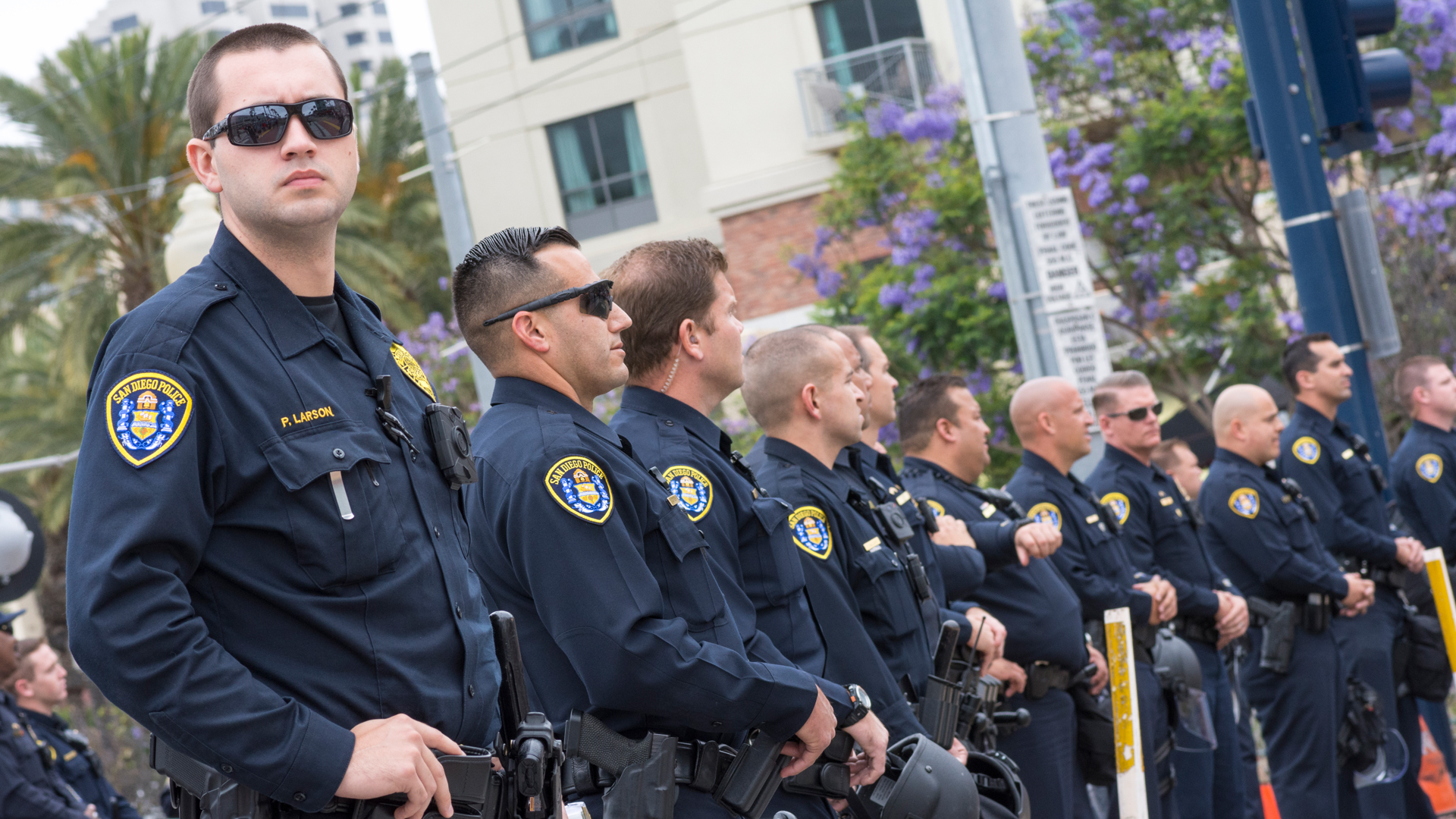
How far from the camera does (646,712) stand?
3312mm

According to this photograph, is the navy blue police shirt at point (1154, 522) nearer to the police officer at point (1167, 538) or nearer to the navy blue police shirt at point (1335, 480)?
the police officer at point (1167, 538)

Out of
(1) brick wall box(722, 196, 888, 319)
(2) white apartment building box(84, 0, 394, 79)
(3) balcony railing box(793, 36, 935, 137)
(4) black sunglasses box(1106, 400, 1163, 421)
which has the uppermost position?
(2) white apartment building box(84, 0, 394, 79)

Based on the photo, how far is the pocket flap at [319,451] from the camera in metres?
2.42

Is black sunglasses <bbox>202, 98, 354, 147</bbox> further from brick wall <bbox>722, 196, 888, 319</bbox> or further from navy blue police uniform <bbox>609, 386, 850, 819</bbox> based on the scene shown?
brick wall <bbox>722, 196, 888, 319</bbox>

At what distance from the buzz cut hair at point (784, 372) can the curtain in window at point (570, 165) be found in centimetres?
2191

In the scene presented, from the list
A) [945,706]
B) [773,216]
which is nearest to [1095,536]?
[945,706]

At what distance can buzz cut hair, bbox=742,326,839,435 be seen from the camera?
4.94 m

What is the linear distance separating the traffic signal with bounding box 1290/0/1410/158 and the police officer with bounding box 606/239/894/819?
18.1 ft

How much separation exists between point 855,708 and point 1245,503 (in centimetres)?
540

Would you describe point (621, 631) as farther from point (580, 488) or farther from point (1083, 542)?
point (1083, 542)

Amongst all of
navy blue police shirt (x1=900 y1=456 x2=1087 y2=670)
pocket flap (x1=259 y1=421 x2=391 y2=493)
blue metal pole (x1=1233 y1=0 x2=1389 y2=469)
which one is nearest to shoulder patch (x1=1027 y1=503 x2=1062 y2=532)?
navy blue police shirt (x1=900 y1=456 x2=1087 y2=670)

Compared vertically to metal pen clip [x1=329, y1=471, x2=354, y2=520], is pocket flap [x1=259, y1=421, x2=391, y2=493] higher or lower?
higher

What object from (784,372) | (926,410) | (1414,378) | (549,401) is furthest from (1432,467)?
(549,401)

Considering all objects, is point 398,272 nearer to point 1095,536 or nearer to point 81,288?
point 81,288
